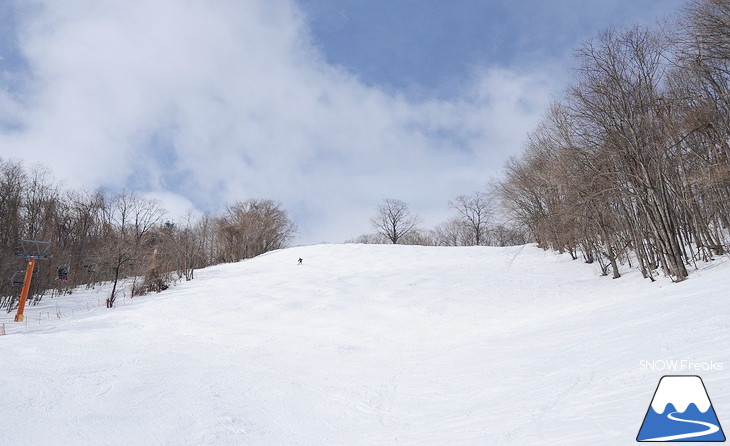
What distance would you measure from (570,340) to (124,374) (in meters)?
8.50

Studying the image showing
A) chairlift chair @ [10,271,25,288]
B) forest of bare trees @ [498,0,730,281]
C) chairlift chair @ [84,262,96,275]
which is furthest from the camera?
chairlift chair @ [84,262,96,275]

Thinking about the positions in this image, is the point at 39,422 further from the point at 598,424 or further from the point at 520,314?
the point at 520,314

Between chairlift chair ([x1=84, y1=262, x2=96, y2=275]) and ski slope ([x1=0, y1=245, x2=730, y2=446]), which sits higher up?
chairlift chair ([x1=84, y1=262, x2=96, y2=275])

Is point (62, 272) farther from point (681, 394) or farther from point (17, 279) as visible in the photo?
point (681, 394)

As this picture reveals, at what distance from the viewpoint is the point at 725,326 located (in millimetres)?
4668

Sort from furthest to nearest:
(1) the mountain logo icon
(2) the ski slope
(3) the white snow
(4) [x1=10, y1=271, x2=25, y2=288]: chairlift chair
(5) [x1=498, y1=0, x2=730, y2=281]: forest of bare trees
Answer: (4) [x1=10, y1=271, x2=25, y2=288]: chairlift chair → (5) [x1=498, y1=0, x2=730, y2=281]: forest of bare trees → (2) the ski slope → (3) the white snow → (1) the mountain logo icon

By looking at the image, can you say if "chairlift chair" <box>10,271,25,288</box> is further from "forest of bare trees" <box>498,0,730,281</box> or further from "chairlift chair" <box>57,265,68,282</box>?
"forest of bare trees" <box>498,0,730,281</box>

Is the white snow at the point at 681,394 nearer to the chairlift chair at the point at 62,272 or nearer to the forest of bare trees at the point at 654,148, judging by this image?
the forest of bare trees at the point at 654,148

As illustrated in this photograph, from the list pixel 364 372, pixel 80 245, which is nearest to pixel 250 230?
pixel 80 245

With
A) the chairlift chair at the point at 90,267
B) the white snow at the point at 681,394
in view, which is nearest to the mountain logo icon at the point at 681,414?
the white snow at the point at 681,394

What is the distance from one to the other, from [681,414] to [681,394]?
34cm

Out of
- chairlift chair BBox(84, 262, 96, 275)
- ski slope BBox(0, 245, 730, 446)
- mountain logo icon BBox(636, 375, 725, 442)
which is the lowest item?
ski slope BBox(0, 245, 730, 446)

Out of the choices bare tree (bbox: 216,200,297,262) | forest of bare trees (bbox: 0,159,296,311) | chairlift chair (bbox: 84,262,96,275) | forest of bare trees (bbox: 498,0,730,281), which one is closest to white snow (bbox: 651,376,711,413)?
forest of bare trees (bbox: 498,0,730,281)

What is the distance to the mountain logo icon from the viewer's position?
104 inches
